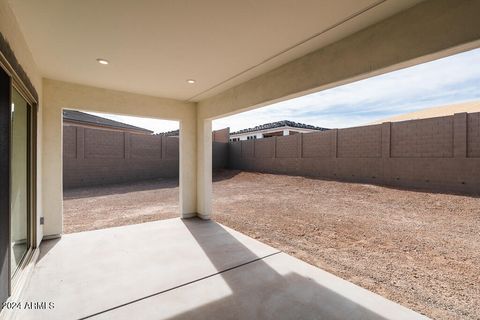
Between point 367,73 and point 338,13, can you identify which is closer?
point 338,13

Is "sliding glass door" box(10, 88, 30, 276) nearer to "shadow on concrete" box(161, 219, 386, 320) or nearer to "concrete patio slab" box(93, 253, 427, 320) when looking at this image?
"concrete patio slab" box(93, 253, 427, 320)

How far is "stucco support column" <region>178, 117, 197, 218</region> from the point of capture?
4879 mm

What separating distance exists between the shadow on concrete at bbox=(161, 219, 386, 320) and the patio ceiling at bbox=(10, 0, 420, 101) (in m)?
2.54

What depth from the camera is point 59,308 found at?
1.98 meters

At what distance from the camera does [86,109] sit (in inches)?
153

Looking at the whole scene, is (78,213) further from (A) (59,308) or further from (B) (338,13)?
(B) (338,13)

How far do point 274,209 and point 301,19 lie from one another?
495 cm

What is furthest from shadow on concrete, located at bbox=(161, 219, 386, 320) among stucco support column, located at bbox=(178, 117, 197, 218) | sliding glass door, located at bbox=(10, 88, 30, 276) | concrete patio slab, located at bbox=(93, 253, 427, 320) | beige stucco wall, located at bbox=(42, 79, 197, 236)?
beige stucco wall, located at bbox=(42, 79, 197, 236)

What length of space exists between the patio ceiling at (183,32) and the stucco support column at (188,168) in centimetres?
167

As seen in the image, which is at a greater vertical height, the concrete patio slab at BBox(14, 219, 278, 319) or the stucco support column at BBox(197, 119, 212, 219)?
the stucco support column at BBox(197, 119, 212, 219)

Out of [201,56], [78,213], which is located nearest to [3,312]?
[201,56]

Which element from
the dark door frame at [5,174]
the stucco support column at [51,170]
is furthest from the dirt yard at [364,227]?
the dark door frame at [5,174]

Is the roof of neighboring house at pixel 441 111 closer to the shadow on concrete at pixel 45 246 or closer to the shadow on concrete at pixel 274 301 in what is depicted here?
the shadow on concrete at pixel 274 301

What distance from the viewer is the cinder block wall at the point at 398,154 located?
22.9ft
